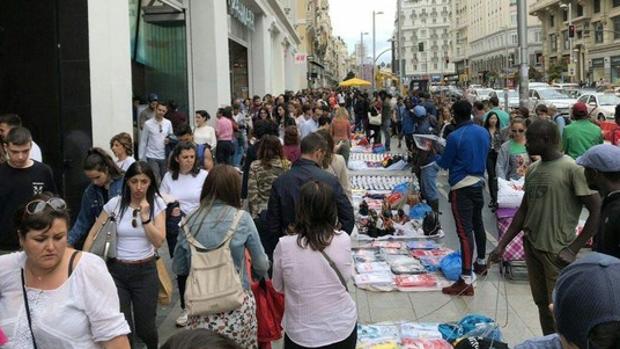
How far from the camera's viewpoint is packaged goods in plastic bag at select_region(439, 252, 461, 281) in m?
7.82

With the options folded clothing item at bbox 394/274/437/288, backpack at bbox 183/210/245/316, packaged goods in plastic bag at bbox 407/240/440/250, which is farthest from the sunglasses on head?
packaged goods in plastic bag at bbox 407/240/440/250

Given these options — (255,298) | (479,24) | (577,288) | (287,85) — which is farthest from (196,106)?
(479,24)

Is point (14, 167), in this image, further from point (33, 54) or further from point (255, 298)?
point (33, 54)

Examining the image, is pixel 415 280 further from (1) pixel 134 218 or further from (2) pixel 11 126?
(2) pixel 11 126

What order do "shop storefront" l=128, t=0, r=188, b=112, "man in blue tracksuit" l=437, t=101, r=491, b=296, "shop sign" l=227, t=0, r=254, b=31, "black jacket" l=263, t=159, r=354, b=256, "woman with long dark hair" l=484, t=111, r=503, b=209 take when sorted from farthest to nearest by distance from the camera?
1. "shop sign" l=227, t=0, r=254, b=31
2. "shop storefront" l=128, t=0, r=188, b=112
3. "woman with long dark hair" l=484, t=111, r=503, b=209
4. "man in blue tracksuit" l=437, t=101, r=491, b=296
5. "black jacket" l=263, t=159, r=354, b=256

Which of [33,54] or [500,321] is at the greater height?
[33,54]

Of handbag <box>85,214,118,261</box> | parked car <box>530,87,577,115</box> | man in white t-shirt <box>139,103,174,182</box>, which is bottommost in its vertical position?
handbag <box>85,214,118,261</box>

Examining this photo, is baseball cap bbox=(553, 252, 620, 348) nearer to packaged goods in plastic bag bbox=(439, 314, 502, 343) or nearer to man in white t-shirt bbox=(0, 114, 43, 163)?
packaged goods in plastic bag bbox=(439, 314, 502, 343)

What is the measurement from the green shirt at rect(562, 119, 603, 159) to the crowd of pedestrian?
269cm

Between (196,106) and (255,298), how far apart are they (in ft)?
42.2

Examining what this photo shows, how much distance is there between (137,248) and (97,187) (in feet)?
3.39

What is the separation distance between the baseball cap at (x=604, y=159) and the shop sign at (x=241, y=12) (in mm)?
17666

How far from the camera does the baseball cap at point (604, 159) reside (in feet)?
12.5

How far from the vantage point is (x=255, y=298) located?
186 inches
